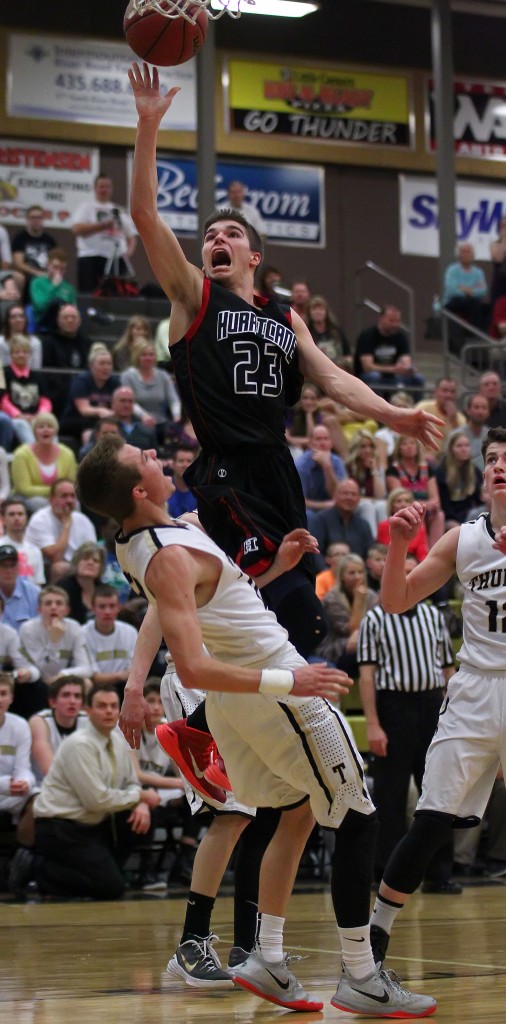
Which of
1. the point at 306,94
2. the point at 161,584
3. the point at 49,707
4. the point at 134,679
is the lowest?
the point at 49,707

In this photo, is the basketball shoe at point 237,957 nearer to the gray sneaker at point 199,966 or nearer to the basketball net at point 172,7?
the gray sneaker at point 199,966

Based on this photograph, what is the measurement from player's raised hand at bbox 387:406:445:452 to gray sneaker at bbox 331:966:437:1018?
1830mm

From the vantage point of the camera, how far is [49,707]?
34.1ft

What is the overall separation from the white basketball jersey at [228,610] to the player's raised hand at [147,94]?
1437mm

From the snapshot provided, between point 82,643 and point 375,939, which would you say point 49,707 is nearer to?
point 82,643

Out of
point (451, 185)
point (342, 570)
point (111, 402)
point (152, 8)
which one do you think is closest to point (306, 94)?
point (451, 185)

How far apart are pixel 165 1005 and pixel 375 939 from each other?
34.1 inches

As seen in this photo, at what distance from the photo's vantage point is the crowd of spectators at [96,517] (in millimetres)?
9758

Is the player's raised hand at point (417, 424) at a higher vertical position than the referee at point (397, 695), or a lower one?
higher

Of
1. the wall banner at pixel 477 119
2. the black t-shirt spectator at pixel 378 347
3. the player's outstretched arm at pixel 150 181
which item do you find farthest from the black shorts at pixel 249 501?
the wall banner at pixel 477 119

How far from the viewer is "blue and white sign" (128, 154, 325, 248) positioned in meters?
20.9

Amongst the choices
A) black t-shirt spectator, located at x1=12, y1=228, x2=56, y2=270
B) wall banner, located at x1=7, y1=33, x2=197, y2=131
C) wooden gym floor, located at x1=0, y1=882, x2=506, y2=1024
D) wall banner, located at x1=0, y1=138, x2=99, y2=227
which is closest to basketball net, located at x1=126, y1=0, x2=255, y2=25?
wooden gym floor, located at x1=0, y1=882, x2=506, y2=1024

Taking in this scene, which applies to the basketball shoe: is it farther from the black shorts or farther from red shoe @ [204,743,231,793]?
the black shorts

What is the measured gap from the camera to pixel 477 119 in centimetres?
2312
